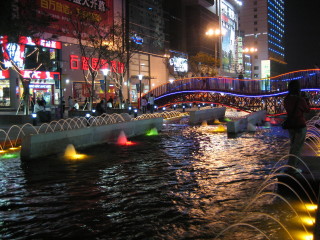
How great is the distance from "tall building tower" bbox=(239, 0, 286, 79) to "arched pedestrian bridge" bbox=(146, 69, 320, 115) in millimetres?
115722

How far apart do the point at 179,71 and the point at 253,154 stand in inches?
2590

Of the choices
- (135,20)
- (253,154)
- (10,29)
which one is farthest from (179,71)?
(253,154)

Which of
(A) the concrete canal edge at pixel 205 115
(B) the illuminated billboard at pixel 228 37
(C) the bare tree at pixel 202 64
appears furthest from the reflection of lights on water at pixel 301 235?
(B) the illuminated billboard at pixel 228 37

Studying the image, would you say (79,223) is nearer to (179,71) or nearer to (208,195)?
(208,195)

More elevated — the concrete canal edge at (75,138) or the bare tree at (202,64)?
the bare tree at (202,64)

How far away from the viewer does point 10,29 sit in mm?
25141

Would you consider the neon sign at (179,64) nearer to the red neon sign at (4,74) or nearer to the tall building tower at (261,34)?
the red neon sign at (4,74)

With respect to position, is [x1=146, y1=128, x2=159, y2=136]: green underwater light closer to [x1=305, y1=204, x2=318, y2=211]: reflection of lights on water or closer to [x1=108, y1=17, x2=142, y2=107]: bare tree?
[x1=305, y1=204, x2=318, y2=211]: reflection of lights on water

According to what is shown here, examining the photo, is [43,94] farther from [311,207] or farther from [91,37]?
[311,207]

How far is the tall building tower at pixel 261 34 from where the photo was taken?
15700cm

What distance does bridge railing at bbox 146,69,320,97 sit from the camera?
1209 inches

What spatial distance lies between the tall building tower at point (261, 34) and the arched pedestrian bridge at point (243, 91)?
116m

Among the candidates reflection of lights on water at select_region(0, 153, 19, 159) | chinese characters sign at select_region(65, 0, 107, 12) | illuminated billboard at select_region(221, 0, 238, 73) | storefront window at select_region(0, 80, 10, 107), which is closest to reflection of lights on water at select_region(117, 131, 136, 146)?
reflection of lights on water at select_region(0, 153, 19, 159)

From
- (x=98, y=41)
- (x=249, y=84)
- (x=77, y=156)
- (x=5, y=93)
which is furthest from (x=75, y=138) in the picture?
(x=5, y=93)
